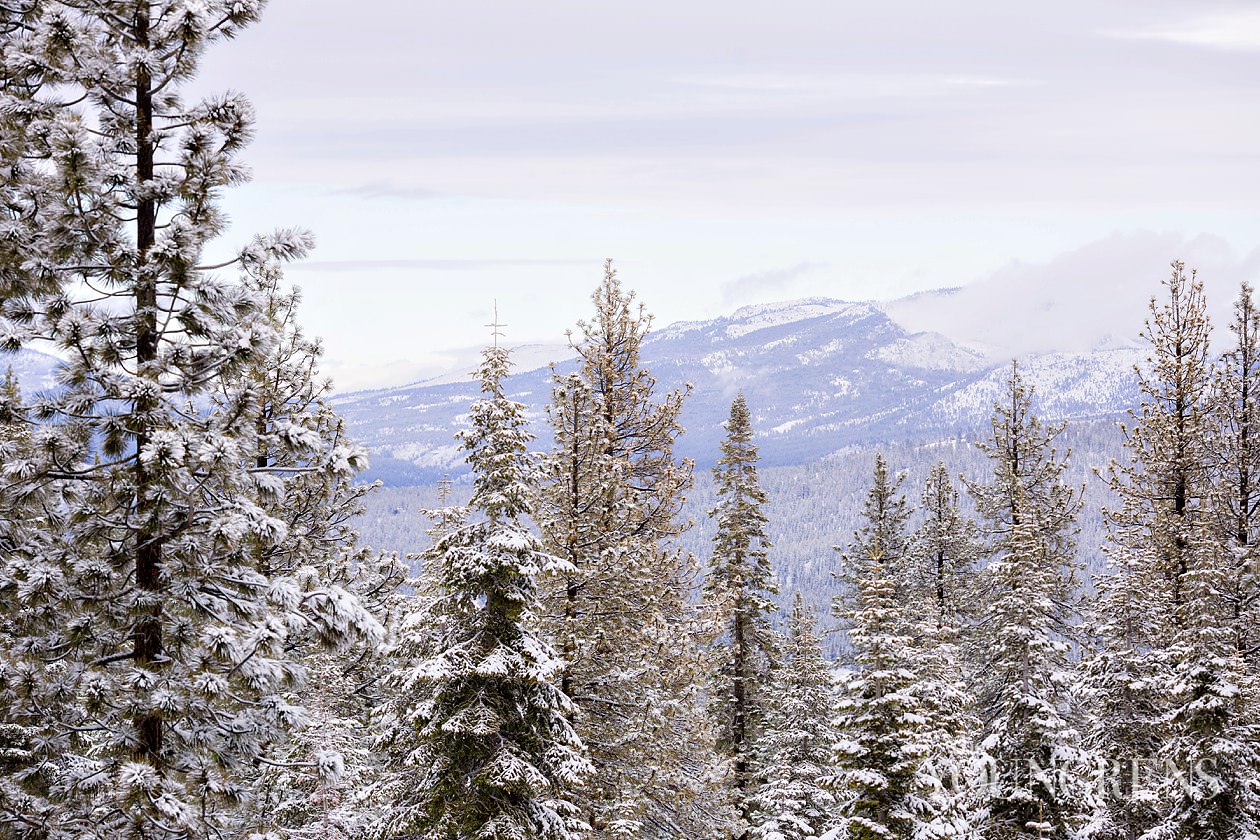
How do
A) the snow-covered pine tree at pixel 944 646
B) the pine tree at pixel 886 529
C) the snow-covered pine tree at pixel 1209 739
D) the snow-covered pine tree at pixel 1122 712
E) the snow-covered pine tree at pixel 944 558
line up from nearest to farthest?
the snow-covered pine tree at pixel 1209 739 < the snow-covered pine tree at pixel 944 646 < the snow-covered pine tree at pixel 1122 712 < the snow-covered pine tree at pixel 944 558 < the pine tree at pixel 886 529

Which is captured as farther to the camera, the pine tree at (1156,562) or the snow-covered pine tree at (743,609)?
the snow-covered pine tree at (743,609)

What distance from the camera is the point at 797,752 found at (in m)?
26.9

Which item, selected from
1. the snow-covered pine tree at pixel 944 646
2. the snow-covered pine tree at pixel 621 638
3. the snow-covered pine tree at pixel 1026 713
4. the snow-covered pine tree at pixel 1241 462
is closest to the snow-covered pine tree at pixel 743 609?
the snow-covered pine tree at pixel 944 646

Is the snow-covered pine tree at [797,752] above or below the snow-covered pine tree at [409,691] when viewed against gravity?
below

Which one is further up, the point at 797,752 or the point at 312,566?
the point at 312,566

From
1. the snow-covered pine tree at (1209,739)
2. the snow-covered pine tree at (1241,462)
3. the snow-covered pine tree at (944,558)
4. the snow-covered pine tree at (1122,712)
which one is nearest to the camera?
the snow-covered pine tree at (1209,739)

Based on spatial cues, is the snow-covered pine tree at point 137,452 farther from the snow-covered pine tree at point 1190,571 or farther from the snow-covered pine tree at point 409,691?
the snow-covered pine tree at point 1190,571

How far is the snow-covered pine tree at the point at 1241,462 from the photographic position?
65.6 ft

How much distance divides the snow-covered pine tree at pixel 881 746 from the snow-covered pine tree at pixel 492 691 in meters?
6.27

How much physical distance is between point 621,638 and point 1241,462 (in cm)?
1401

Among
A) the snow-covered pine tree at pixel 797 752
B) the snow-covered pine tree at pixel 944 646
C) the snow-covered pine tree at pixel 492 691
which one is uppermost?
the snow-covered pine tree at pixel 492 691

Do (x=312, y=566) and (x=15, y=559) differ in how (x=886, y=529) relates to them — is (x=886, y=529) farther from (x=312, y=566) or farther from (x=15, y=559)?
(x=15, y=559)

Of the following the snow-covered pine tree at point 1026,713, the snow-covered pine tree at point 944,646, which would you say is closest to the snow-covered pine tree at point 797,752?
the snow-covered pine tree at point 944,646

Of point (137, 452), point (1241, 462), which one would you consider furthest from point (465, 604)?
point (1241, 462)
